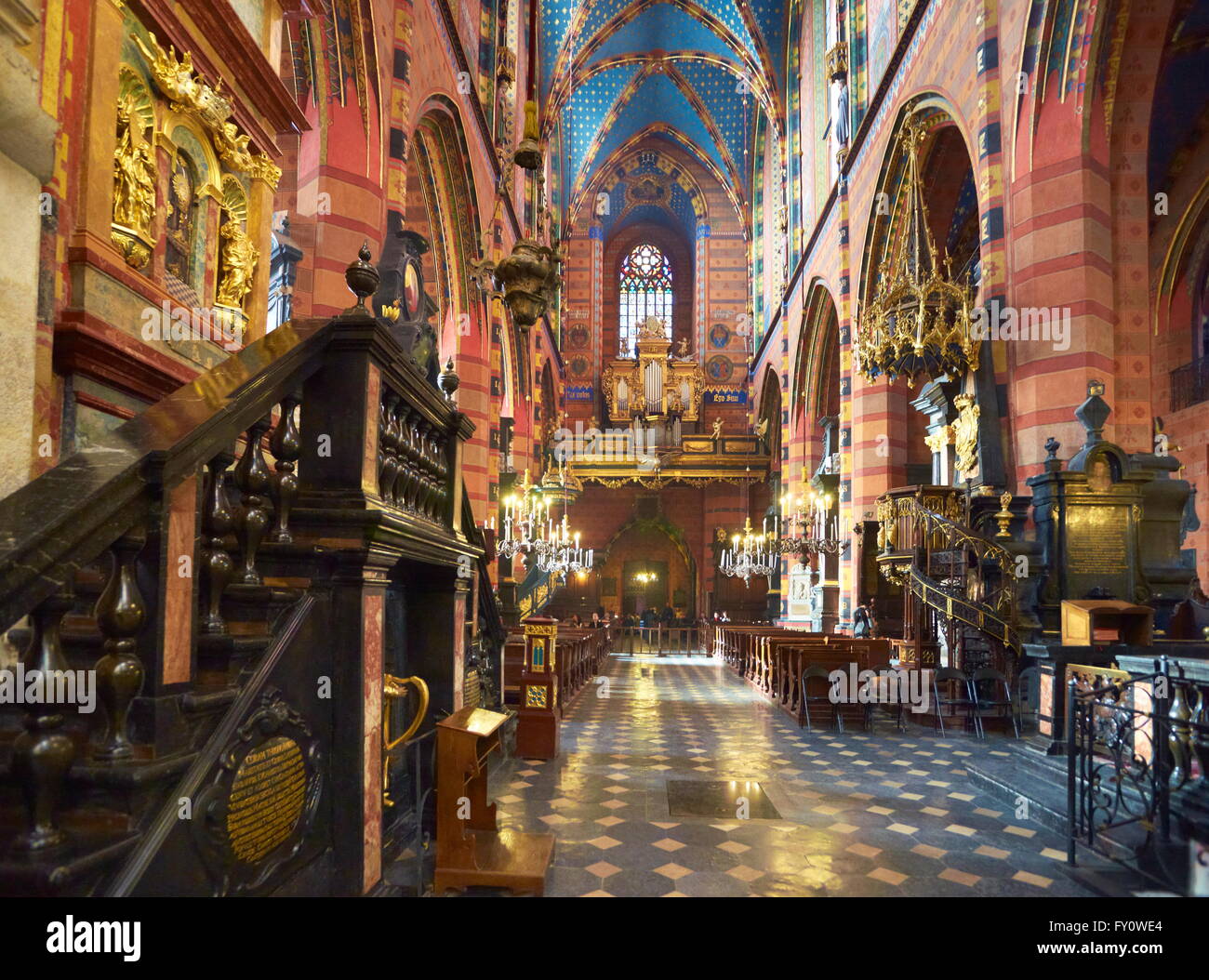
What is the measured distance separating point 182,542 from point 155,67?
10.1 ft

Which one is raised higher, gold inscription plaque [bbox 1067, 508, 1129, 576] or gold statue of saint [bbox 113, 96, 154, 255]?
gold statue of saint [bbox 113, 96, 154, 255]

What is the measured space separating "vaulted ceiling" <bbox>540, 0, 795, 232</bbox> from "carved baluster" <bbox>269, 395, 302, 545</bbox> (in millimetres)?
21811

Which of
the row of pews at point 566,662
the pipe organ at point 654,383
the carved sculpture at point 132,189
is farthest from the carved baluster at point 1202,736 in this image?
the pipe organ at point 654,383

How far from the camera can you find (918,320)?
958 centimetres

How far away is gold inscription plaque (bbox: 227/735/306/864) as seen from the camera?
240 cm

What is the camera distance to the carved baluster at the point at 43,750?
174cm

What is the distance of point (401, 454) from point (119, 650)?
1.90 metres

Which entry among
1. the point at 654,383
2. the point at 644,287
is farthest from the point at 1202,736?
the point at 644,287

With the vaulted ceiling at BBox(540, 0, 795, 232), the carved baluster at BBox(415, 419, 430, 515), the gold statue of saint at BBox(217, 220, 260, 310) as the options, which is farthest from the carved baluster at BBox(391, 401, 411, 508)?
the vaulted ceiling at BBox(540, 0, 795, 232)

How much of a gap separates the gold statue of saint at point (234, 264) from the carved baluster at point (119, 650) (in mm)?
3194

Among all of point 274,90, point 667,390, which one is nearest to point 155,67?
point 274,90

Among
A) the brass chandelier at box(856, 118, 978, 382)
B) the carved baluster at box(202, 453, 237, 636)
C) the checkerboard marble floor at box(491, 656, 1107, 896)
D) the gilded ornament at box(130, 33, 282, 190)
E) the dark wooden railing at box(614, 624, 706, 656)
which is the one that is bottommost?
the dark wooden railing at box(614, 624, 706, 656)

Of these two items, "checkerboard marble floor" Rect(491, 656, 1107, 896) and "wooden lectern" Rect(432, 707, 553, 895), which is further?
"checkerboard marble floor" Rect(491, 656, 1107, 896)
